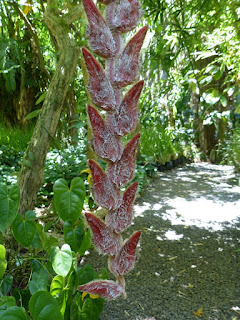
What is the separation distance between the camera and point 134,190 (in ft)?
1.35

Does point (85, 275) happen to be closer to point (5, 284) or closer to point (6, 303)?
point (5, 284)

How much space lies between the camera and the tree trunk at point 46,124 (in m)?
1.79

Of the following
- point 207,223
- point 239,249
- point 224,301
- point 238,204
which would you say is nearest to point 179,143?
point 238,204

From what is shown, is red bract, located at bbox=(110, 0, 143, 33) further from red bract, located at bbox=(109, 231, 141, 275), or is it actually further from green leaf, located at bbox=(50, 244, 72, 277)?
green leaf, located at bbox=(50, 244, 72, 277)

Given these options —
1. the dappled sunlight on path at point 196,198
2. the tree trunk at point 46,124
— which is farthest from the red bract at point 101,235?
the dappled sunlight on path at point 196,198

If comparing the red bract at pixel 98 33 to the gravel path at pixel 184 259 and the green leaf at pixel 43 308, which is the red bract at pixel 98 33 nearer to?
the green leaf at pixel 43 308

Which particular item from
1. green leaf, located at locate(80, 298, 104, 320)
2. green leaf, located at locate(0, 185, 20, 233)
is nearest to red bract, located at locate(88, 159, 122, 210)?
green leaf, located at locate(0, 185, 20, 233)

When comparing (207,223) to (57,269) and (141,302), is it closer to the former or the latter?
(141,302)

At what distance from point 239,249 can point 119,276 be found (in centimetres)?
269

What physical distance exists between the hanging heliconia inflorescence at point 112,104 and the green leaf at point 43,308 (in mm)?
375

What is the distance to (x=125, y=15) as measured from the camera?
0.39 meters

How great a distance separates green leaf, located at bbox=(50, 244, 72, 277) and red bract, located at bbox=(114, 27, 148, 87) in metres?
0.71

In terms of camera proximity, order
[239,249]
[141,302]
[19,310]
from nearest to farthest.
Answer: [19,310] < [141,302] < [239,249]

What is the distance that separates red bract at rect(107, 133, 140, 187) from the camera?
391 mm
